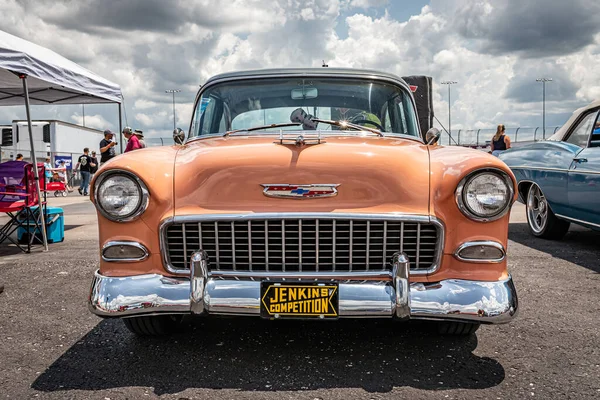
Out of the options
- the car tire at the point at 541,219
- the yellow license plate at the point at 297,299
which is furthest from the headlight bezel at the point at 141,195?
the car tire at the point at 541,219

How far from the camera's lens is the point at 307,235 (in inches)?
106

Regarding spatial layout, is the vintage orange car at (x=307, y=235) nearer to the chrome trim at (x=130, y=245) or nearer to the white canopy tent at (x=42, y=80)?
the chrome trim at (x=130, y=245)

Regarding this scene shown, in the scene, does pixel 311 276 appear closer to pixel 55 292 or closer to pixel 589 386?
pixel 589 386

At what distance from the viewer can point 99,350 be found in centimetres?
304

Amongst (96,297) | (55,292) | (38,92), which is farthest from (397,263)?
(38,92)

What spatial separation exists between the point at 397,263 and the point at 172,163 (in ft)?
4.24

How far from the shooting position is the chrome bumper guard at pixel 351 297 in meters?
2.54

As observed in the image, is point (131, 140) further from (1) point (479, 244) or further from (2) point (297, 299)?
(1) point (479, 244)

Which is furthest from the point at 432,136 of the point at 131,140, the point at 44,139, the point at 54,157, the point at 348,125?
the point at 44,139

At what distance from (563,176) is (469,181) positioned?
365 centimetres

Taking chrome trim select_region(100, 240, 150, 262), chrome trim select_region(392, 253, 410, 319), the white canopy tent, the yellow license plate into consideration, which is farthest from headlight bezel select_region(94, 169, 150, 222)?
the white canopy tent

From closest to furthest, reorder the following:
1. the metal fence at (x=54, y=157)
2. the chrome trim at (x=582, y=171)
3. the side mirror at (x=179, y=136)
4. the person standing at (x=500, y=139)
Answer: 1. the side mirror at (x=179, y=136)
2. the chrome trim at (x=582, y=171)
3. the person standing at (x=500, y=139)
4. the metal fence at (x=54, y=157)

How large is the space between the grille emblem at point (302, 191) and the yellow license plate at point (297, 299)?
1.42 ft

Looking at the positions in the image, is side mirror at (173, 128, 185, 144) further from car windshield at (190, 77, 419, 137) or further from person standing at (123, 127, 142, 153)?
person standing at (123, 127, 142, 153)
